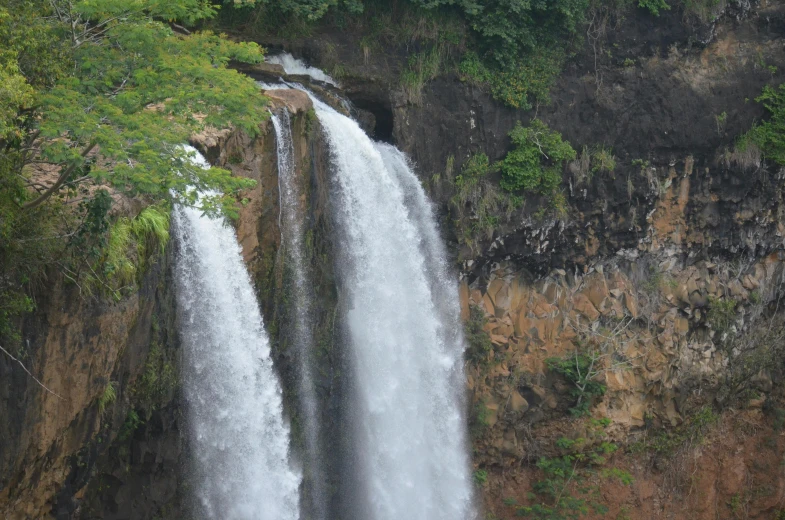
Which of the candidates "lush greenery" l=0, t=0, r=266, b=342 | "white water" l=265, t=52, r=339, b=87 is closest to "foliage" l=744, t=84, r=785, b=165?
"white water" l=265, t=52, r=339, b=87

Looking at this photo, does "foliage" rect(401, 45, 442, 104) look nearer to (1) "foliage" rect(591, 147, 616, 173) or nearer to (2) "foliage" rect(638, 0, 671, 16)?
(1) "foliage" rect(591, 147, 616, 173)

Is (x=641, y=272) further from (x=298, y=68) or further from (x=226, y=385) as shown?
(x=226, y=385)

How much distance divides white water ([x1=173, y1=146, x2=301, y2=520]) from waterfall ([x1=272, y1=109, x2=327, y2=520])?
1.65 m

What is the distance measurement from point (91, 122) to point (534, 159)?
12.7 metres

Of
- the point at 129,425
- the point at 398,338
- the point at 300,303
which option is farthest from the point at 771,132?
the point at 129,425

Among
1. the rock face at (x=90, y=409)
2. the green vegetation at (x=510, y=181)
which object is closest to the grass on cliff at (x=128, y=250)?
the rock face at (x=90, y=409)

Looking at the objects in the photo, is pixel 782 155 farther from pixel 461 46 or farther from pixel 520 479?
pixel 520 479

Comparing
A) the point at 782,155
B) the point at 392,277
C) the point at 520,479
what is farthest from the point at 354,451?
the point at 782,155

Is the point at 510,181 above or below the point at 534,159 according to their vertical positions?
below

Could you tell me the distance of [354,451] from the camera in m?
16.3

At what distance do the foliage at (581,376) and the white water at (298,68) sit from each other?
26.7 ft

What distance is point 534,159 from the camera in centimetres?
1942

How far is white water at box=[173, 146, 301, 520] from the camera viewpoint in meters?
11.8

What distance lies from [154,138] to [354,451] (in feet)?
30.0
